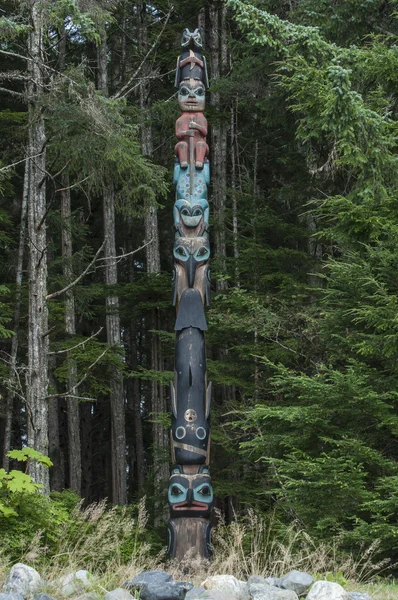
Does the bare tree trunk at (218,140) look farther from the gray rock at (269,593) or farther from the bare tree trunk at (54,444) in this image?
the gray rock at (269,593)

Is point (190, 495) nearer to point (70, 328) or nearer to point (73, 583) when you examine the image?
point (73, 583)

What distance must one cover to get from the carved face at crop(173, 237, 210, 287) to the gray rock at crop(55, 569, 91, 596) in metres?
5.10

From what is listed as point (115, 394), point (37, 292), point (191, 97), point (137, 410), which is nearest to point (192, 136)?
point (191, 97)

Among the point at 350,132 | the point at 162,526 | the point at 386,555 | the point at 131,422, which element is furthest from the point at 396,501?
the point at 131,422

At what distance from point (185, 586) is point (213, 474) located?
1057cm

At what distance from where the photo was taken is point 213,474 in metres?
16.7

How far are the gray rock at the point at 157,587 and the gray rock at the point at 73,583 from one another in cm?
35

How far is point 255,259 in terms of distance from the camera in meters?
17.7

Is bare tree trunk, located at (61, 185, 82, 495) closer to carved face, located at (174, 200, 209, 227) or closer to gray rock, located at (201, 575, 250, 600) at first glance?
carved face, located at (174, 200, 209, 227)

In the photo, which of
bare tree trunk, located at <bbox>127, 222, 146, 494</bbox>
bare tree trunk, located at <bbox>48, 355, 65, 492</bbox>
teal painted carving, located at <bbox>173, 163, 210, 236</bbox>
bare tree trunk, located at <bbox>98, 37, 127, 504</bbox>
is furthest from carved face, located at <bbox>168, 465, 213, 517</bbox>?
bare tree trunk, located at <bbox>127, 222, 146, 494</bbox>

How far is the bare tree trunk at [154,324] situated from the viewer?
16.9 meters

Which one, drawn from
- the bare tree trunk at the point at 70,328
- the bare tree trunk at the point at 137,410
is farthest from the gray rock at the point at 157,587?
the bare tree trunk at the point at 137,410

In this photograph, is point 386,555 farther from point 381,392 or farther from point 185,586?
point 185,586

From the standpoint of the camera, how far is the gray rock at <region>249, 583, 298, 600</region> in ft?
19.7
